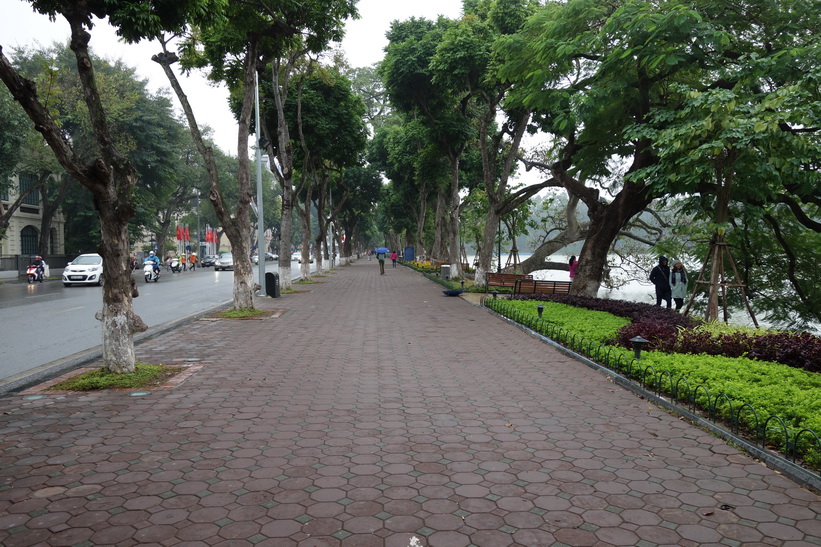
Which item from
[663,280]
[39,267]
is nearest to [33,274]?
[39,267]

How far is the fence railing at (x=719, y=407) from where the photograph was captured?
13.8 ft

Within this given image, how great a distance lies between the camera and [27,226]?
39844 millimetres

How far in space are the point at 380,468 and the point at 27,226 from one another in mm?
45337

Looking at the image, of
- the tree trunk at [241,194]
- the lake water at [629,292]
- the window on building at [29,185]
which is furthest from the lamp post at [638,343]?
the window on building at [29,185]

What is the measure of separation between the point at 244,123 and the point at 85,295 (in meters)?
11.3

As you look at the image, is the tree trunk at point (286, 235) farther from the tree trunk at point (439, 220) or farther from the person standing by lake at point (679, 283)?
the person standing by lake at point (679, 283)

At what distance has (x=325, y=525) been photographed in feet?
10.7

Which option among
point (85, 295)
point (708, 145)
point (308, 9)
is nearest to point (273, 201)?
point (85, 295)

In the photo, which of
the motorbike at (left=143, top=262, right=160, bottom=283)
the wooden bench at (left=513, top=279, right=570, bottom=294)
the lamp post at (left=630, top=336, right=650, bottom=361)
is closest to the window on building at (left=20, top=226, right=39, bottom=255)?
the motorbike at (left=143, top=262, right=160, bottom=283)

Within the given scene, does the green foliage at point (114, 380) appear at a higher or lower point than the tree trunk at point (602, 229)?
lower

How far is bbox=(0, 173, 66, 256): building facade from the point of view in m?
37.3

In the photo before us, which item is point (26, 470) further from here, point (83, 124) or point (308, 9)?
point (83, 124)

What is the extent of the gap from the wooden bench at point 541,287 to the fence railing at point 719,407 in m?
8.55

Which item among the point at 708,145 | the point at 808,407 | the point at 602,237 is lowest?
the point at 808,407
